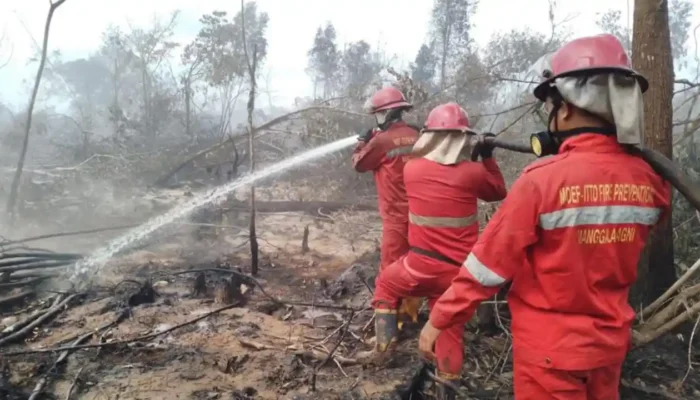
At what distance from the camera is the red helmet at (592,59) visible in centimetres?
165

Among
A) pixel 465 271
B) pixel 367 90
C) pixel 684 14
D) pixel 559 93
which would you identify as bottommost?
pixel 465 271

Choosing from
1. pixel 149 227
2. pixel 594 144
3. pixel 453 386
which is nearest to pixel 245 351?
pixel 453 386

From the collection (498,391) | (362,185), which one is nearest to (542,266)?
(498,391)

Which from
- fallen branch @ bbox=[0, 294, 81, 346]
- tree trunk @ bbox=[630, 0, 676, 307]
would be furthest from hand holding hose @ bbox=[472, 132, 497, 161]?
fallen branch @ bbox=[0, 294, 81, 346]

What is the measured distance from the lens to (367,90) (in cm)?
1459

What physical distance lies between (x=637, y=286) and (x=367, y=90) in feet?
38.5

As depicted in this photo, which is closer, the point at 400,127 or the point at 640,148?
the point at 640,148

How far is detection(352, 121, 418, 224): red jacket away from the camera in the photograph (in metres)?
4.30

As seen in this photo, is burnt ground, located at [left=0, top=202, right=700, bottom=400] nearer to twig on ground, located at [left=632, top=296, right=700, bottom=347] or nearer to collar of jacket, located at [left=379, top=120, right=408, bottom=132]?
twig on ground, located at [left=632, top=296, right=700, bottom=347]

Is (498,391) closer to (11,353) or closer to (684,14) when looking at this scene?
(11,353)

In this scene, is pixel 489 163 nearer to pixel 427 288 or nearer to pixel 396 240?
pixel 427 288

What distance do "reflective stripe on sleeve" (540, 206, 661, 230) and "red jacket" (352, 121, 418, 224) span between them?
2623 millimetres

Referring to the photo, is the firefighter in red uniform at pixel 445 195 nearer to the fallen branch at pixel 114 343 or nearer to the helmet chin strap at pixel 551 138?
the helmet chin strap at pixel 551 138

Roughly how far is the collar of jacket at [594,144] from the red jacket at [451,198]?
4.73 ft
